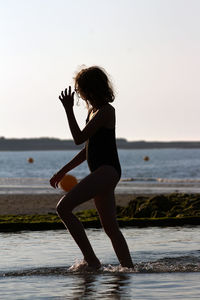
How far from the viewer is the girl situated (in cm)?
816

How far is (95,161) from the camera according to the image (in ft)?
27.4

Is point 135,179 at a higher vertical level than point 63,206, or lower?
lower

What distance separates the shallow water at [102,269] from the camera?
7.57 m

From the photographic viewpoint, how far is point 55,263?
9.79 meters

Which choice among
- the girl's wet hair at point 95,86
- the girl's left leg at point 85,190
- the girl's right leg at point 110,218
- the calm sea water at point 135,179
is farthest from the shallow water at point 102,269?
the calm sea water at point 135,179

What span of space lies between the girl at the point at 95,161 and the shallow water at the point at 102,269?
0.39 meters

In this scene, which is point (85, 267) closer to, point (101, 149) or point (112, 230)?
point (112, 230)

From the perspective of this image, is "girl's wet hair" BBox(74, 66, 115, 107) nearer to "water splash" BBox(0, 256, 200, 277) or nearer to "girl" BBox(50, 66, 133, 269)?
"girl" BBox(50, 66, 133, 269)

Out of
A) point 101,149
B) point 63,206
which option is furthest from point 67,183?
point 63,206

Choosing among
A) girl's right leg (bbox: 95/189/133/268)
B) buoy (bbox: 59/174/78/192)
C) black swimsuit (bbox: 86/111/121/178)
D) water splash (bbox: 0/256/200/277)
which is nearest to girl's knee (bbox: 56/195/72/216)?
girl's right leg (bbox: 95/189/133/268)

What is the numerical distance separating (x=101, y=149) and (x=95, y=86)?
632 millimetres

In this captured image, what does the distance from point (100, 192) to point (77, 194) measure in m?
0.23

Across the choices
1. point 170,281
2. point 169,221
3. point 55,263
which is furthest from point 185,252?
point 169,221

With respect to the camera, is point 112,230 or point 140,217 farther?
point 140,217
